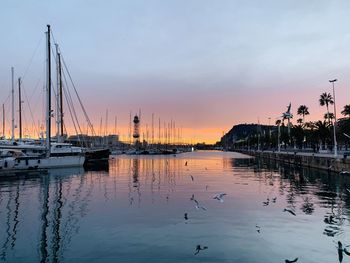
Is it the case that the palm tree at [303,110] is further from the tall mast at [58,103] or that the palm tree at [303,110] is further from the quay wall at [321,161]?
the tall mast at [58,103]

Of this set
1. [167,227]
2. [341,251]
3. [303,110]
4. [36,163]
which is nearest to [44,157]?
[36,163]

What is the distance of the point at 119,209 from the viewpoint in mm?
25359

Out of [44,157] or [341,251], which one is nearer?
[341,251]

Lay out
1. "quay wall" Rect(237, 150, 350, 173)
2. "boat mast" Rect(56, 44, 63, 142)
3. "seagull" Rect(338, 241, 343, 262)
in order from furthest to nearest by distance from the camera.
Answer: "boat mast" Rect(56, 44, 63, 142)
"quay wall" Rect(237, 150, 350, 173)
"seagull" Rect(338, 241, 343, 262)

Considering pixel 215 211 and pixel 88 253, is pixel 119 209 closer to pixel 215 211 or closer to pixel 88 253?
pixel 215 211

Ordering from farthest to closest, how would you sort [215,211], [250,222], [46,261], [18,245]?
[215,211] → [250,222] → [18,245] → [46,261]

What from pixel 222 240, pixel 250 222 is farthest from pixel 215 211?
pixel 222 240

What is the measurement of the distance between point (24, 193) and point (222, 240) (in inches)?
879

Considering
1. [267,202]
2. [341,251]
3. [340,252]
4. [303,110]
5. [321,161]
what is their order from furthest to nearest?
[303,110]
[321,161]
[267,202]
[341,251]
[340,252]

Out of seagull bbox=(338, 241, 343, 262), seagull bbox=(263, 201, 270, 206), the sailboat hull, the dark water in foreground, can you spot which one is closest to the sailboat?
the sailboat hull

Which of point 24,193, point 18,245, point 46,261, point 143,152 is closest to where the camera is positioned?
point 46,261

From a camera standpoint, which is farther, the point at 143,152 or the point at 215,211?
the point at 143,152

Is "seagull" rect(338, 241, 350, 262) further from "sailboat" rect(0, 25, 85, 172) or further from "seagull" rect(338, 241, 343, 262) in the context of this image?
"sailboat" rect(0, 25, 85, 172)

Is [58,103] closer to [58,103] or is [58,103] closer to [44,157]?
[58,103]
